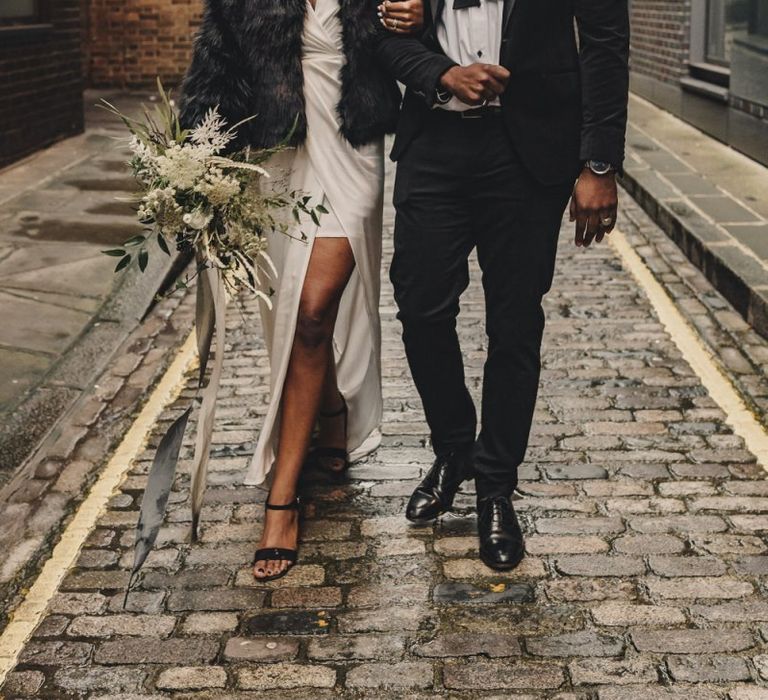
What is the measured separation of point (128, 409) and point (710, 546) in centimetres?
281

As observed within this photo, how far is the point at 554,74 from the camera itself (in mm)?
3762

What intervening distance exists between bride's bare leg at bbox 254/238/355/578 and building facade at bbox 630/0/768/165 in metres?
7.59

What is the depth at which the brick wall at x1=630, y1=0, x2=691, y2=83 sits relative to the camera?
1494 centimetres

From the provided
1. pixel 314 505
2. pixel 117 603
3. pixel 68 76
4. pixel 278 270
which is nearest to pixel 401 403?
pixel 314 505

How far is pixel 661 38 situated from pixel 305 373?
1320cm

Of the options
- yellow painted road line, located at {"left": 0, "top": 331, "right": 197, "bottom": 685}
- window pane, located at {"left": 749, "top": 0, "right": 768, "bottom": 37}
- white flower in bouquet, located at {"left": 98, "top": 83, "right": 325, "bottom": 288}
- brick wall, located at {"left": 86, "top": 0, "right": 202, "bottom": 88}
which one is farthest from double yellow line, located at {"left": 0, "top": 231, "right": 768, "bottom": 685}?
brick wall, located at {"left": 86, "top": 0, "right": 202, "bottom": 88}

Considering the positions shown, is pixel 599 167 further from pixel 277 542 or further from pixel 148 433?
pixel 148 433

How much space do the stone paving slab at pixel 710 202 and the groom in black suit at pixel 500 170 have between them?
3.02 meters

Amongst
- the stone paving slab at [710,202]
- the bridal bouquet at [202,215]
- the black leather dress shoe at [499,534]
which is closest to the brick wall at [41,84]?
the stone paving slab at [710,202]

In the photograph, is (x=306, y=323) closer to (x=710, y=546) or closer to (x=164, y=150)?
(x=164, y=150)

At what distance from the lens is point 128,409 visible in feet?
19.0

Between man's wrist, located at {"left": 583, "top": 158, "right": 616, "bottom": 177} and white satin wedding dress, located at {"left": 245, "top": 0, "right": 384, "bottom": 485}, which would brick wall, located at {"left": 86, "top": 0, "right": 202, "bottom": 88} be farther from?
man's wrist, located at {"left": 583, "top": 158, "right": 616, "bottom": 177}

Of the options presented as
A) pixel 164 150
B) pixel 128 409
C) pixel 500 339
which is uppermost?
pixel 164 150

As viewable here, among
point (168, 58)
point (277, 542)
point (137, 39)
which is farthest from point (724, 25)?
point (277, 542)
